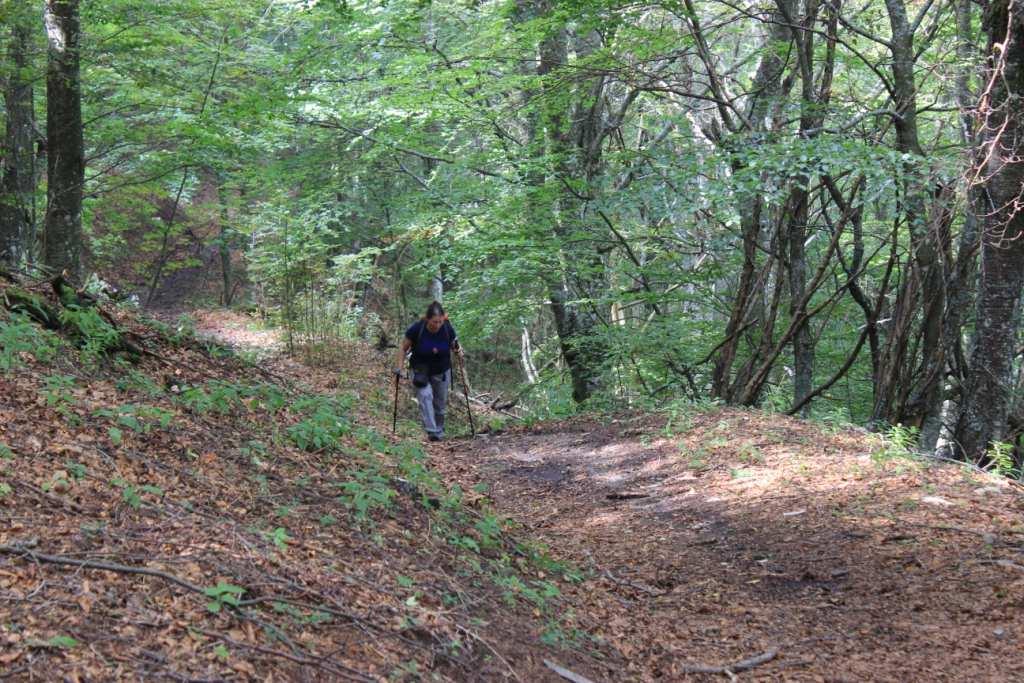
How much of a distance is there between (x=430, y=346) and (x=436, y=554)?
5638mm

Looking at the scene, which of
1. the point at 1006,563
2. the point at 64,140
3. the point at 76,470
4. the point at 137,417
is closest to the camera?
the point at 76,470

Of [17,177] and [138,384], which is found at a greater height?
[17,177]

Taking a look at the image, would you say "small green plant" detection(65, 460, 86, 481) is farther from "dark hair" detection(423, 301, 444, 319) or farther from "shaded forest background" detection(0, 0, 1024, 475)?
"dark hair" detection(423, 301, 444, 319)

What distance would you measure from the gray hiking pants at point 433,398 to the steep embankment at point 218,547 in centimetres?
334

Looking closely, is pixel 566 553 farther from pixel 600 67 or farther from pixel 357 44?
pixel 357 44

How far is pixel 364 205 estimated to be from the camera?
69.6 feet

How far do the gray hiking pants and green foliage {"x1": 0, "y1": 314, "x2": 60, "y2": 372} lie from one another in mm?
4725

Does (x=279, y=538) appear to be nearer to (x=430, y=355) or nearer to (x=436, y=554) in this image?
(x=436, y=554)

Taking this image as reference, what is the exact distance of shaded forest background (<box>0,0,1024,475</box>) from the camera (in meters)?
8.99

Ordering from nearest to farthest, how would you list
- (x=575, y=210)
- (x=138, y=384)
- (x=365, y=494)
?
(x=365, y=494)
(x=138, y=384)
(x=575, y=210)

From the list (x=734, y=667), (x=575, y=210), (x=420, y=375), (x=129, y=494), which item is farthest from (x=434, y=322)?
(x=734, y=667)

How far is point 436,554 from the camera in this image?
193 inches

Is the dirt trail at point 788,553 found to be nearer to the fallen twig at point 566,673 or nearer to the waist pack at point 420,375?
the fallen twig at point 566,673

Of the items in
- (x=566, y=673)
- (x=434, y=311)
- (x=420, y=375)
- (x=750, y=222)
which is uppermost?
(x=750, y=222)
